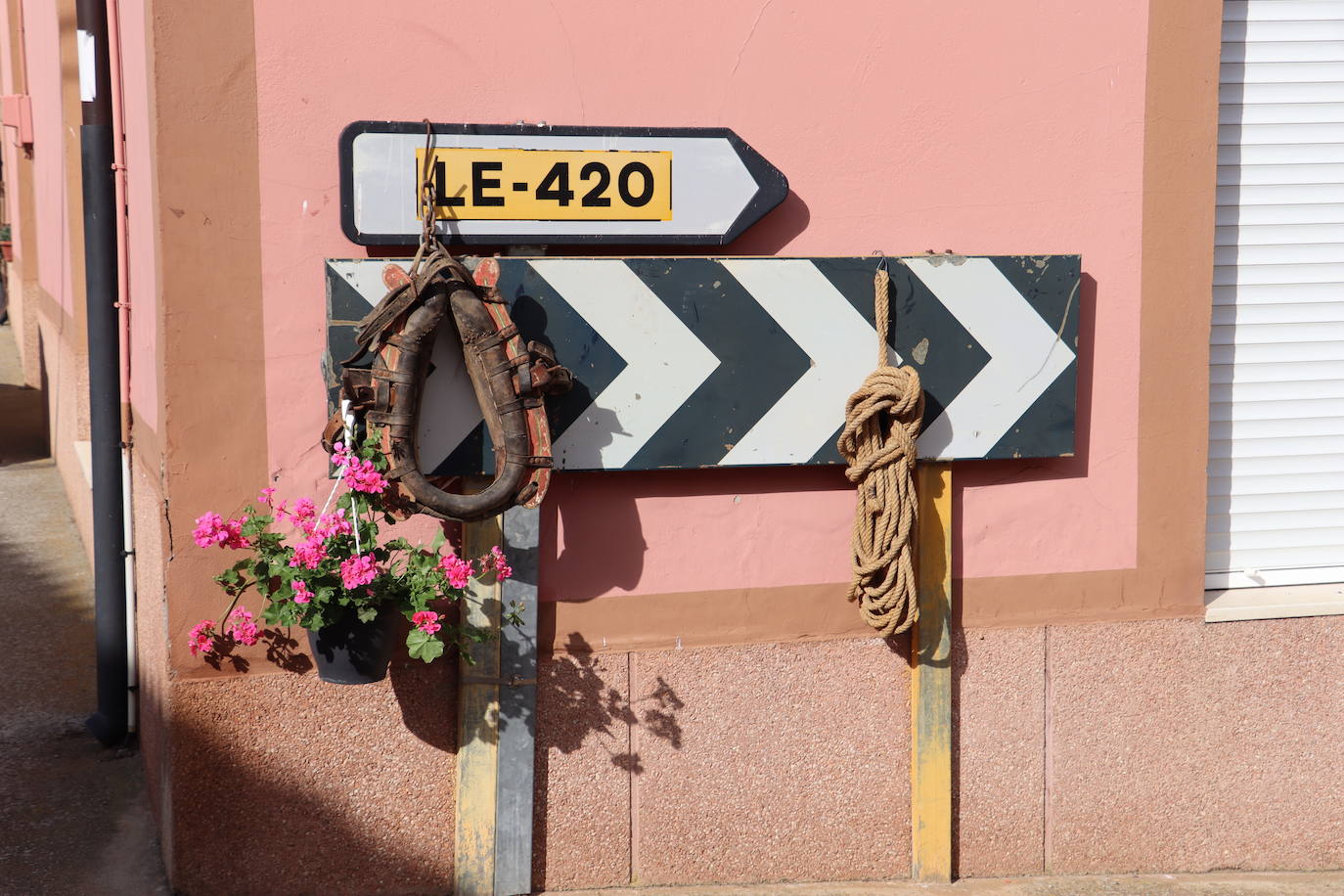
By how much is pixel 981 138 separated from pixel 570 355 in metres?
1.41

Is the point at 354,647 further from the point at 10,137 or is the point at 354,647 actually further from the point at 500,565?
the point at 10,137

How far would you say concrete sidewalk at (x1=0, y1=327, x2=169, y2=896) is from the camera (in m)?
4.00

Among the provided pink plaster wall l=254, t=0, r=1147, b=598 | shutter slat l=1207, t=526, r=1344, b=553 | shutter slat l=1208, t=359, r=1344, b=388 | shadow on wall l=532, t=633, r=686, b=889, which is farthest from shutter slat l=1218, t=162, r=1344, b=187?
shadow on wall l=532, t=633, r=686, b=889

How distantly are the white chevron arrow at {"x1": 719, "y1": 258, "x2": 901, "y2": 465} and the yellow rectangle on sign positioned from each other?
1.21 ft

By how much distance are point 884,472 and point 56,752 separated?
10.0ft

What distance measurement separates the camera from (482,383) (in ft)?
11.9

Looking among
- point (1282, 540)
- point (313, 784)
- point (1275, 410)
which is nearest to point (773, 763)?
point (313, 784)

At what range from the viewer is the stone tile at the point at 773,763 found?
407 centimetres

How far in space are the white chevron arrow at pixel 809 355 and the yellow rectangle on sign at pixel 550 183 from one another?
1.21 feet

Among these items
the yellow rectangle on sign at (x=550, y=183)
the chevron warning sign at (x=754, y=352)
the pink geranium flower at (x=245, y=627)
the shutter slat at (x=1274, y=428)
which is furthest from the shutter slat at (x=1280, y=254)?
the pink geranium flower at (x=245, y=627)

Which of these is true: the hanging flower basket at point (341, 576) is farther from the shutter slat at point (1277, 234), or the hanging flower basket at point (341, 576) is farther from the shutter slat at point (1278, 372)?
the shutter slat at point (1277, 234)

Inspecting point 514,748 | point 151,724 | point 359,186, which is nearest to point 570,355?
point 359,186

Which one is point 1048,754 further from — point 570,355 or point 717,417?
point 570,355

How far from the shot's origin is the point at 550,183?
372 centimetres
